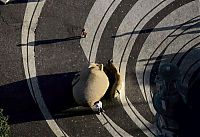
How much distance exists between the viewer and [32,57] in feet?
90.6

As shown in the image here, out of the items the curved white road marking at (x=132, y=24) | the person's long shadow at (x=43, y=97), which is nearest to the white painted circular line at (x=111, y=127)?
the person's long shadow at (x=43, y=97)

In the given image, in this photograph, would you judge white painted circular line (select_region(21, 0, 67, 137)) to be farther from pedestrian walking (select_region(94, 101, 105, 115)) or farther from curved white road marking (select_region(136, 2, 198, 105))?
curved white road marking (select_region(136, 2, 198, 105))

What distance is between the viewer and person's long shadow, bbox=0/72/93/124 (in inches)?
1061

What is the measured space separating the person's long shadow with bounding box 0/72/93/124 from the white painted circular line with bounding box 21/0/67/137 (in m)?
0.15

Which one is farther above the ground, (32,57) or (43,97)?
(32,57)

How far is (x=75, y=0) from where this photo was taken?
92.6ft

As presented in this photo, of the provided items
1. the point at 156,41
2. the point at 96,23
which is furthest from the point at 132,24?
the point at 96,23

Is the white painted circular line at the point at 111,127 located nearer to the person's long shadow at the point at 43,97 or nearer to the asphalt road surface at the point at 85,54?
the asphalt road surface at the point at 85,54

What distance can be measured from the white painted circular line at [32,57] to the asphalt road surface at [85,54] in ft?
0.18

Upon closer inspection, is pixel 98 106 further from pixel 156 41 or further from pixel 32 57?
pixel 156 41

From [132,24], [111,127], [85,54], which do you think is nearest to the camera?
[111,127]

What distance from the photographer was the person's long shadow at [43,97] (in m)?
27.0

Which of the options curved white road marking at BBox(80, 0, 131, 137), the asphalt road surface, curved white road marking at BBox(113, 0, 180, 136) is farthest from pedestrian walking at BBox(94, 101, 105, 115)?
curved white road marking at BBox(80, 0, 131, 137)

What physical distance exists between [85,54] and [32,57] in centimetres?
291
